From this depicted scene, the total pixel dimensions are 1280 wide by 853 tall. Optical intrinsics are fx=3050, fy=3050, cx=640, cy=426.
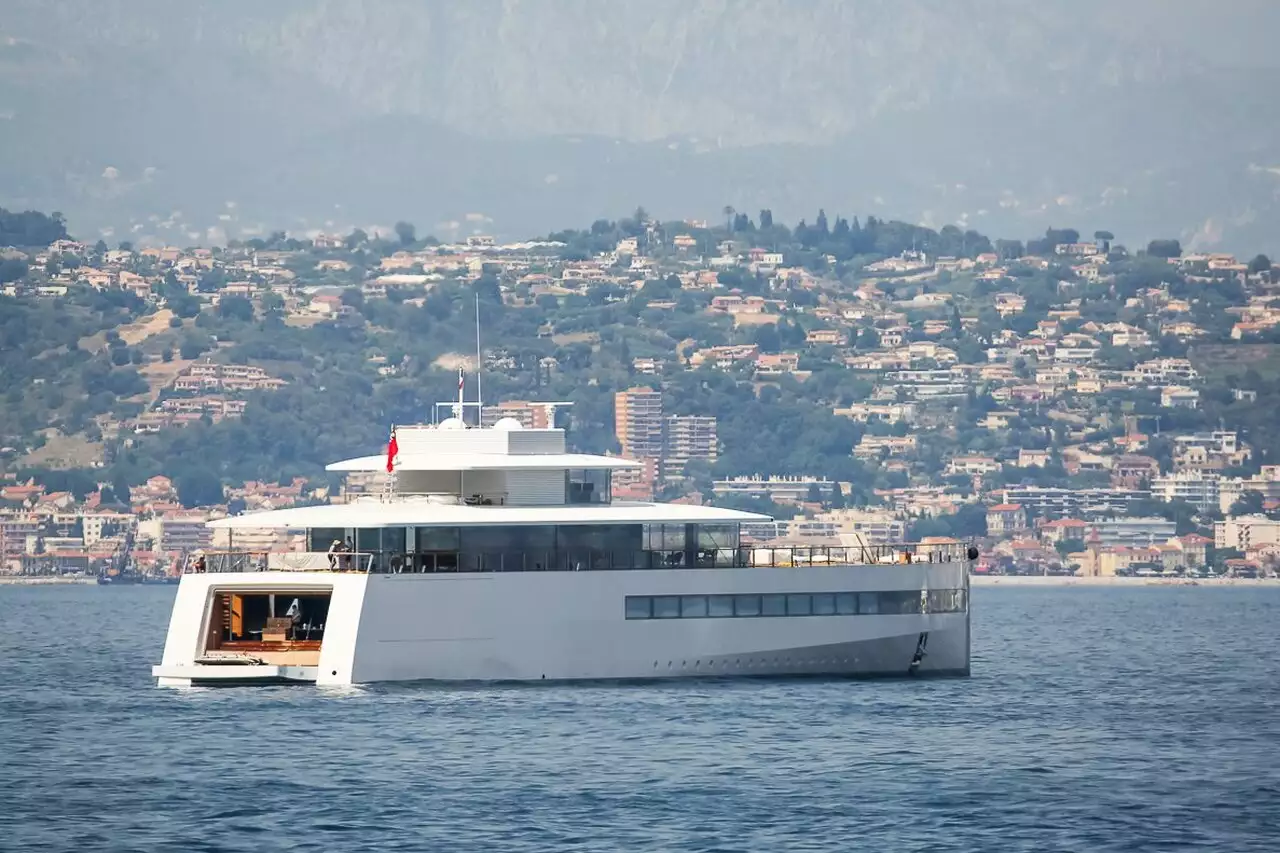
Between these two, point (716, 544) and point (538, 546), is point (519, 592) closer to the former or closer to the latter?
point (538, 546)

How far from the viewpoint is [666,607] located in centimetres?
5450

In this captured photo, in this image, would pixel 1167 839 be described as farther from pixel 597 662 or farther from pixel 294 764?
pixel 597 662

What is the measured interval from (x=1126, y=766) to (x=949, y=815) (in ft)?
18.5

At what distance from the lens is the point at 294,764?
43.9m

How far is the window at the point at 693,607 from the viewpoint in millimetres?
54625

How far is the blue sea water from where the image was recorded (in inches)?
1523

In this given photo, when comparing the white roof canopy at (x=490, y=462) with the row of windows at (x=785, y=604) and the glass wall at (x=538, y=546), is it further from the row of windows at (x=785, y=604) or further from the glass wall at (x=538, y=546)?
the row of windows at (x=785, y=604)

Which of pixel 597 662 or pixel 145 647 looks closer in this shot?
pixel 597 662

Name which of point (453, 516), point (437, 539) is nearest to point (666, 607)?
point (453, 516)

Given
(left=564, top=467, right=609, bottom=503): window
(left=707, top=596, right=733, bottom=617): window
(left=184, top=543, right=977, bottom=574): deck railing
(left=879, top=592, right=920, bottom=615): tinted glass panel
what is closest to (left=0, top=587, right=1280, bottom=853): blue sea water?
(left=707, top=596, right=733, bottom=617): window

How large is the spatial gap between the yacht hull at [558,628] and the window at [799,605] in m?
0.16

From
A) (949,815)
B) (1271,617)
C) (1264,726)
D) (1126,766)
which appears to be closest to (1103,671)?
(1264,726)

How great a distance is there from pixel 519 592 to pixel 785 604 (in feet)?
17.1

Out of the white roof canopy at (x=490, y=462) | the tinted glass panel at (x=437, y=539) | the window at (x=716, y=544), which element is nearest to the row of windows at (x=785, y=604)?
the window at (x=716, y=544)
